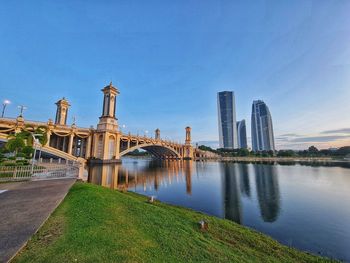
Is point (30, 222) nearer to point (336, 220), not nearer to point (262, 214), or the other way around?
point (262, 214)

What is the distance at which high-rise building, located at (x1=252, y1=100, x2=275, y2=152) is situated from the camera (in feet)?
560

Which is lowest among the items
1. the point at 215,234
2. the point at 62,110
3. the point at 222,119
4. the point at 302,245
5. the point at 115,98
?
the point at 302,245

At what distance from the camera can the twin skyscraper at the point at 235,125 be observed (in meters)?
172

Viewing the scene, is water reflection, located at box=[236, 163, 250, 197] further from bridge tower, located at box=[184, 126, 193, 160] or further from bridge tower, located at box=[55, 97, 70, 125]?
bridge tower, located at box=[184, 126, 193, 160]

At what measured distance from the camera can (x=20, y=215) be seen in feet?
18.4

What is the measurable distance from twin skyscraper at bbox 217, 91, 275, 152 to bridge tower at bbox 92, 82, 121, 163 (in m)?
Result: 144

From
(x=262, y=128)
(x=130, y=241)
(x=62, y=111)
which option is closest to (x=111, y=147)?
(x=62, y=111)

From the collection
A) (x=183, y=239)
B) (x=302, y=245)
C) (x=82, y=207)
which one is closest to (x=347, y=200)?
(x=302, y=245)

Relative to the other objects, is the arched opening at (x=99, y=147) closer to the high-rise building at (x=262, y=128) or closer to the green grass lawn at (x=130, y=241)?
the green grass lawn at (x=130, y=241)

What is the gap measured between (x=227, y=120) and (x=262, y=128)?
113ft

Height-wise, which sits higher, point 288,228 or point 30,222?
point 30,222

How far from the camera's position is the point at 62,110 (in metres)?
52.6

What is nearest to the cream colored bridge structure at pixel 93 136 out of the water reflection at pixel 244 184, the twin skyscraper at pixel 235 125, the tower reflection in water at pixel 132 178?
the tower reflection in water at pixel 132 178

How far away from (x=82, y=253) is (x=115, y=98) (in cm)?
5252
